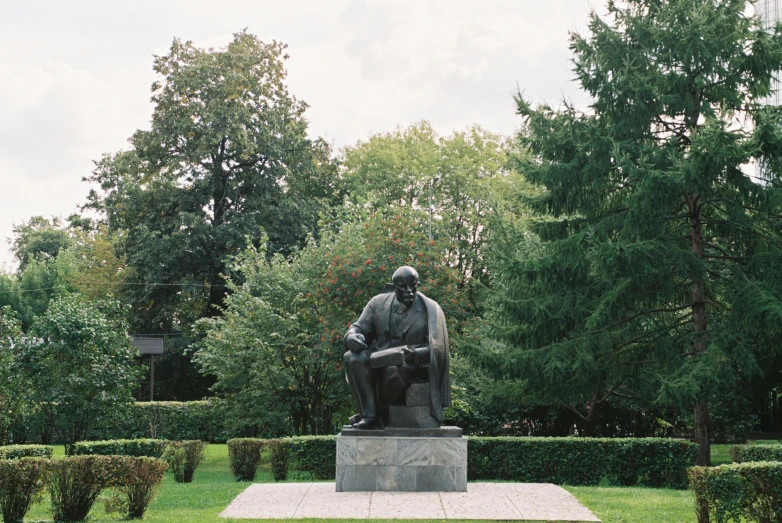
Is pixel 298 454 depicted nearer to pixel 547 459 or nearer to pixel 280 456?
pixel 280 456

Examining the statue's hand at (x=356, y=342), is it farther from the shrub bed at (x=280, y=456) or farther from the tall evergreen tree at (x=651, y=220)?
the tall evergreen tree at (x=651, y=220)

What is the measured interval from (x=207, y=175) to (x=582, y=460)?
2215 centimetres

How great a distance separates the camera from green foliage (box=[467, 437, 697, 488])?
15.4 metres

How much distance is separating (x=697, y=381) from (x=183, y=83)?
2317cm

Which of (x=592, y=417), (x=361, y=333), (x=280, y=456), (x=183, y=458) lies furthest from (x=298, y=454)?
(x=592, y=417)

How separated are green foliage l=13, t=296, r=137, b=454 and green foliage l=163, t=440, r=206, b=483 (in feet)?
12.1

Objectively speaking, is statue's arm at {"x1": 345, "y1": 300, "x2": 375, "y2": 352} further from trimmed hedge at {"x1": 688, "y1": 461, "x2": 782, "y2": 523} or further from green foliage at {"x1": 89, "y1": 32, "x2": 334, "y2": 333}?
green foliage at {"x1": 89, "y1": 32, "x2": 334, "y2": 333}

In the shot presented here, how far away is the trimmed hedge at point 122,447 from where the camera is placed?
16125 millimetres

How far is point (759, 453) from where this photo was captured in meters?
13.7

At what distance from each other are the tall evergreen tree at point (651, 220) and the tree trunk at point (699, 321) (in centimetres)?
3

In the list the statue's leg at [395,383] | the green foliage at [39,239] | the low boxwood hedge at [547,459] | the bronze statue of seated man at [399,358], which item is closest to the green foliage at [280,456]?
the low boxwood hedge at [547,459]

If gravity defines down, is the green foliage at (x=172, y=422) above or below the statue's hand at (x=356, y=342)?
below

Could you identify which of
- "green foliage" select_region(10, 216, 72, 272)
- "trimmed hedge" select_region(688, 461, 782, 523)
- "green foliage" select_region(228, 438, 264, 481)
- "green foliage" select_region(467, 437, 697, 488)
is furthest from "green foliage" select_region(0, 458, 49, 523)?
"green foliage" select_region(10, 216, 72, 272)

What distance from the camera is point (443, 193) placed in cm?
3944
